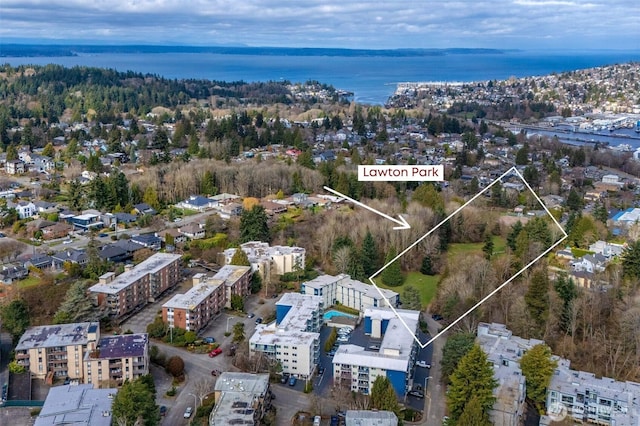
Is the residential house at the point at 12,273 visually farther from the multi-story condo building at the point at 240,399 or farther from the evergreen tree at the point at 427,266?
the evergreen tree at the point at 427,266

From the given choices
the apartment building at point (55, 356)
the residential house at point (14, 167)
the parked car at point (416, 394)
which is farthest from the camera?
the residential house at point (14, 167)

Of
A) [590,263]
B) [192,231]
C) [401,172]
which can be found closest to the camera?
[401,172]

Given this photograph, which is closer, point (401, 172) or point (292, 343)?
point (401, 172)

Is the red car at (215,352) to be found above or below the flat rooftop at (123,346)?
below

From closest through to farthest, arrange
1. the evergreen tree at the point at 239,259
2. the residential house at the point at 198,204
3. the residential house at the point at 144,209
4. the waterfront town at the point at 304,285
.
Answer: the waterfront town at the point at 304,285 → the evergreen tree at the point at 239,259 → the residential house at the point at 144,209 → the residential house at the point at 198,204

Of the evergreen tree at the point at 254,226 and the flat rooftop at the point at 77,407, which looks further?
the evergreen tree at the point at 254,226

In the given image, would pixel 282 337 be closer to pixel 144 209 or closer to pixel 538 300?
pixel 538 300

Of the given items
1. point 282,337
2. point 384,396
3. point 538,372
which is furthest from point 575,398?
point 282,337

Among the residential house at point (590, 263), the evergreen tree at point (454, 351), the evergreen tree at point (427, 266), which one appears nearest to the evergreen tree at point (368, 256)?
the evergreen tree at point (427, 266)

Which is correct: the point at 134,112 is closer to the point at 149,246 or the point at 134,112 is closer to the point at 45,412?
the point at 149,246
